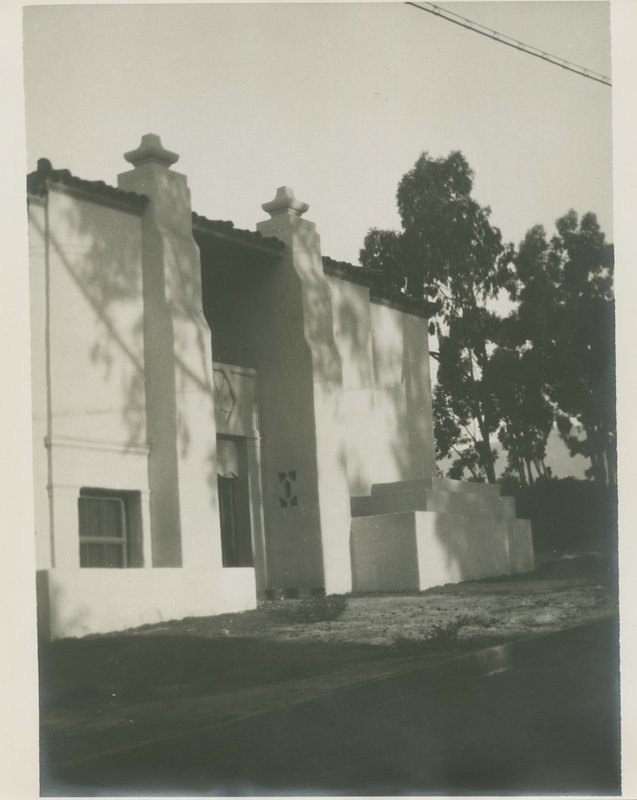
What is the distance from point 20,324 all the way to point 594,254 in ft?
33.4

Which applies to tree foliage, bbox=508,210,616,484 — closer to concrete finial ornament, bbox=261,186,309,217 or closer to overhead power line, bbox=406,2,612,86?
overhead power line, bbox=406,2,612,86

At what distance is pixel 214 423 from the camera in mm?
17031

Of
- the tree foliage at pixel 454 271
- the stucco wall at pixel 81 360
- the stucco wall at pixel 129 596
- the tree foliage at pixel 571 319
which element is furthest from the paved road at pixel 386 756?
the tree foliage at pixel 454 271

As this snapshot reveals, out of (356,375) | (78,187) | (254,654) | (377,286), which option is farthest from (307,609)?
(377,286)

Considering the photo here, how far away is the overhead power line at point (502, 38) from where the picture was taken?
422 inches

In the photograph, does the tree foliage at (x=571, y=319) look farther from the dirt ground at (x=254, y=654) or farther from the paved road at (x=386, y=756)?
the paved road at (x=386, y=756)

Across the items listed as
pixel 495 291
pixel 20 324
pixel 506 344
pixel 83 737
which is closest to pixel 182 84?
pixel 20 324

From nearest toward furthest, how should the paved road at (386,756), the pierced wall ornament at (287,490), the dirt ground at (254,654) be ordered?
the paved road at (386,756) < the dirt ground at (254,654) < the pierced wall ornament at (287,490)

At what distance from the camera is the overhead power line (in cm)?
1072

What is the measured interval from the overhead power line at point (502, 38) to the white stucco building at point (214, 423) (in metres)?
6.45

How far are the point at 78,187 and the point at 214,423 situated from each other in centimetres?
410

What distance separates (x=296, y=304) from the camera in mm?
19219

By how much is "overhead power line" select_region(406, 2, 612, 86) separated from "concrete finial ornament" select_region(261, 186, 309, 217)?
27.4 ft

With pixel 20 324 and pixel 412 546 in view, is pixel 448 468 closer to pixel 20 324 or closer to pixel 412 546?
pixel 412 546
